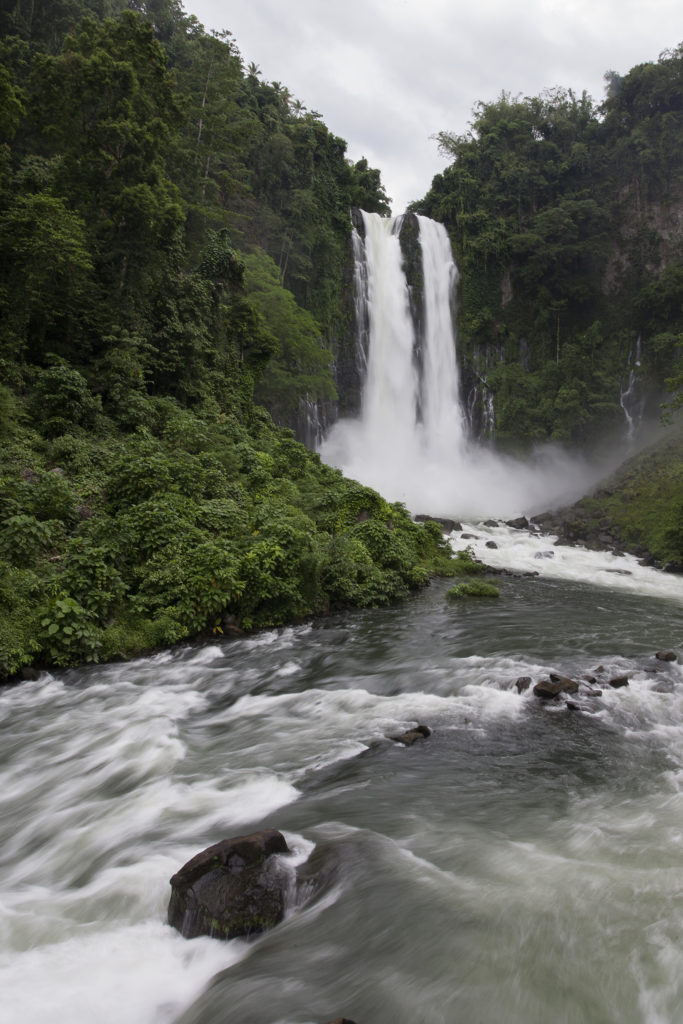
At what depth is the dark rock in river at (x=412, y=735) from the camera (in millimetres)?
5223

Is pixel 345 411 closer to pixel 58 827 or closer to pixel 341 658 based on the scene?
pixel 341 658

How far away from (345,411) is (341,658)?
26.8 m

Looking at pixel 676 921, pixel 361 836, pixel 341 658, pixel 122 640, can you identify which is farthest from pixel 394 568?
pixel 676 921

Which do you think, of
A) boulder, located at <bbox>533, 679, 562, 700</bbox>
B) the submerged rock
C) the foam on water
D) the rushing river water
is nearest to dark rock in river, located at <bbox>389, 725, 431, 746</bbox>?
the rushing river water

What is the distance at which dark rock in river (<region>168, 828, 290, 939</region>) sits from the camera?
117 inches

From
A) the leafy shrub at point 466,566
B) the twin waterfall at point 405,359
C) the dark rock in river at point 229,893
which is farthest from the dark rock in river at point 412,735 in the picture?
the twin waterfall at point 405,359

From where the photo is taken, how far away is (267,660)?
26.1 ft

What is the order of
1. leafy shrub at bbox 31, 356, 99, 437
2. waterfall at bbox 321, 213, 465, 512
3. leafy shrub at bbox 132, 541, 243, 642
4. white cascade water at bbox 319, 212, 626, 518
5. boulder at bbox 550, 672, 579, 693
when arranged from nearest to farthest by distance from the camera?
boulder at bbox 550, 672, 579, 693 → leafy shrub at bbox 132, 541, 243, 642 → leafy shrub at bbox 31, 356, 99, 437 → white cascade water at bbox 319, 212, 626, 518 → waterfall at bbox 321, 213, 465, 512

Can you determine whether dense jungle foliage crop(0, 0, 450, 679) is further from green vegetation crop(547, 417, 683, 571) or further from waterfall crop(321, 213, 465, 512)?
green vegetation crop(547, 417, 683, 571)

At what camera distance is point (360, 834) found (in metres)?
3.80

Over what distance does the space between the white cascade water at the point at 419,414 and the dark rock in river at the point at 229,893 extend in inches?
1098

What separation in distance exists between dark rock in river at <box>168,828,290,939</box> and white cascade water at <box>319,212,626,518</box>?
27888 millimetres

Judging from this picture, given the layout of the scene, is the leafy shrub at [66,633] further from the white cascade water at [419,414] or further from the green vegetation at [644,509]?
the white cascade water at [419,414]

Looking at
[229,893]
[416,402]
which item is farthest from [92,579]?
[416,402]
